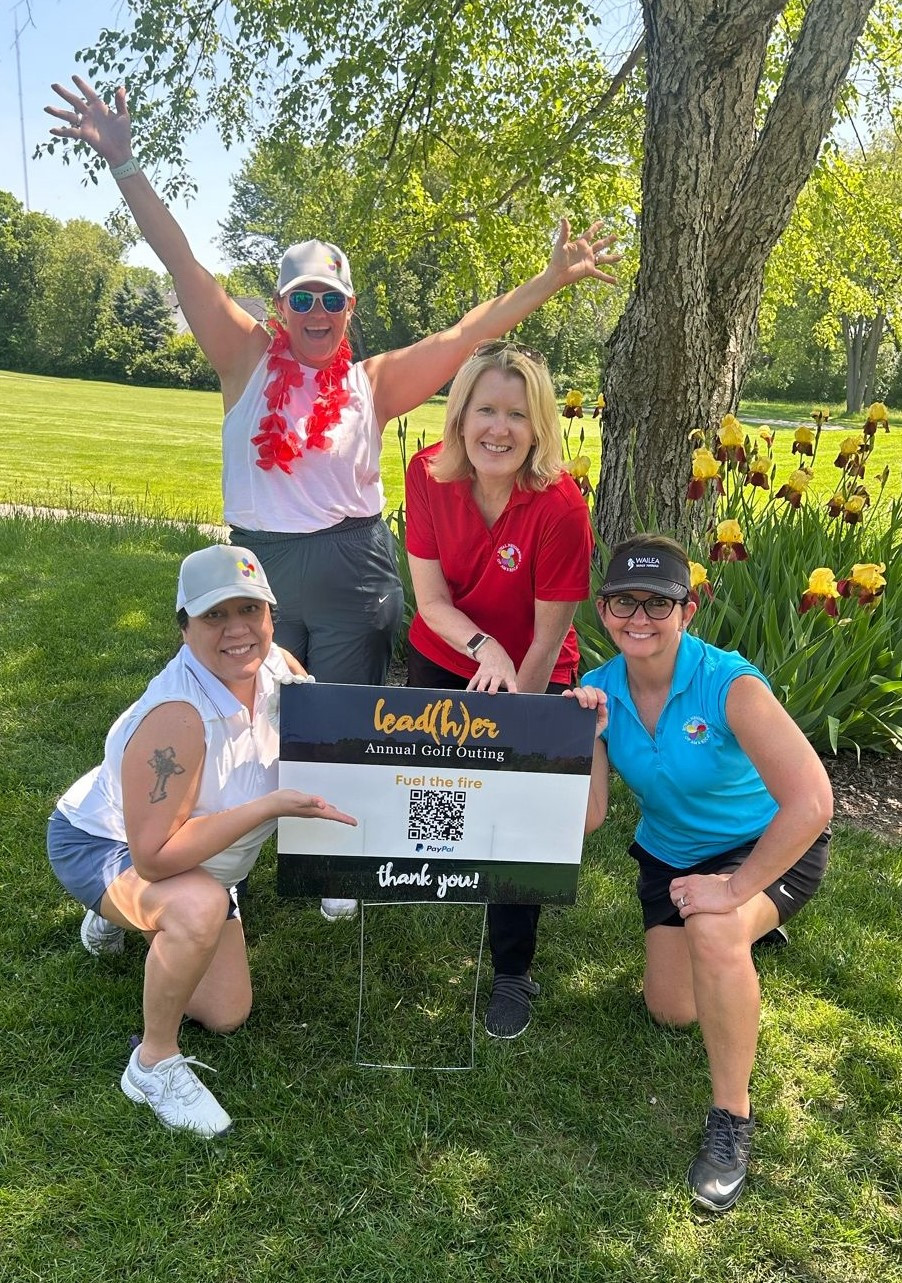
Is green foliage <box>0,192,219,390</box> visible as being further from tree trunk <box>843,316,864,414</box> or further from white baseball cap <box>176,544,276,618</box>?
white baseball cap <box>176,544,276,618</box>

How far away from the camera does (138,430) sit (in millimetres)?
26328

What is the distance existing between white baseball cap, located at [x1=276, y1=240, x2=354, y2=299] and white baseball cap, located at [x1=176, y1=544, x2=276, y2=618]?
1032mm

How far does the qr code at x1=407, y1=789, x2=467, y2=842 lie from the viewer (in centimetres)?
259

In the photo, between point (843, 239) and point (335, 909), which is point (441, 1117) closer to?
point (335, 909)

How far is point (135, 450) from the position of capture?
2145 cm

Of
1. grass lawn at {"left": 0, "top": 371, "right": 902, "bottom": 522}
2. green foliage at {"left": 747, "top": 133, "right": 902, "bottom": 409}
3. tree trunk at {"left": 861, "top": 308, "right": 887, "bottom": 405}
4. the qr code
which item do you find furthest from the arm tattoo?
tree trunk at {"left": 861, "top": 308, "right": 887, "bottom": 405}

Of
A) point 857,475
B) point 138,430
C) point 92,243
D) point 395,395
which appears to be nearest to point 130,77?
point 395,395

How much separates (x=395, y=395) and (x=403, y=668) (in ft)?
8.64

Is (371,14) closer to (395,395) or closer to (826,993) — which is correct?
(395,395)

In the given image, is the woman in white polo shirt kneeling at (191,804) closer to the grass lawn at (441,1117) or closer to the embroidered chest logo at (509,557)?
the grass lawn at (441,1117)

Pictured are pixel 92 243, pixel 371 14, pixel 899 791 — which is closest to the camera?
pixel 899 791

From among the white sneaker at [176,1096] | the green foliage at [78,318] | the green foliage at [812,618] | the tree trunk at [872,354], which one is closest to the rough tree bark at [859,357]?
the tree trunk at [872,354]

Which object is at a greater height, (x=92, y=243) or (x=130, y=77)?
(x=92, y=243)

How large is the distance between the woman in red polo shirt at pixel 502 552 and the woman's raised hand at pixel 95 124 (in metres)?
1.42
